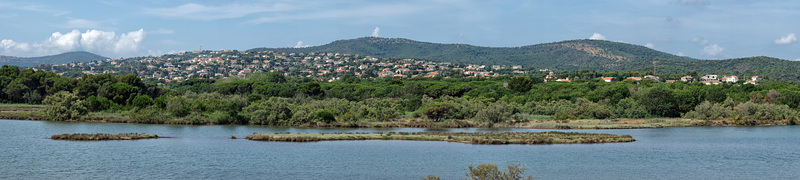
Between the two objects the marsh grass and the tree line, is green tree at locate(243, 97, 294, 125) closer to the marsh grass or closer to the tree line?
the tree line

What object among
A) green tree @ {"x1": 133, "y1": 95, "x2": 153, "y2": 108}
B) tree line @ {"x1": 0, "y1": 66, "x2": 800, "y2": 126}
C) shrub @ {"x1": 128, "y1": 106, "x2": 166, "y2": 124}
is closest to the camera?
shrub @ {"x1": 128, "y1": 106, "x2": 166, "y2": 124}

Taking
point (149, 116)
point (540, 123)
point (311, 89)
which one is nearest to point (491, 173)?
point (540, 123)

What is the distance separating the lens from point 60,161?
99.0ft

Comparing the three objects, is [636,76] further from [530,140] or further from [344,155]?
[344,155]

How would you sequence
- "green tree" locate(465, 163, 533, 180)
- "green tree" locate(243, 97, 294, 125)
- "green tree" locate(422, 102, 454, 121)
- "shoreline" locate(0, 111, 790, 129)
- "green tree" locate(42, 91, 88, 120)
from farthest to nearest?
"green tree" locate(422, 102, 454, 121) < "green tree" locate(42, 91, 88, 120) < "green tree" locate(243, 97, 294, 125) < "shoreline" locate(0, 111, 790, 129) < "green tree" locate(465, 163, 533, 180)

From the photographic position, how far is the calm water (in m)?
27.7

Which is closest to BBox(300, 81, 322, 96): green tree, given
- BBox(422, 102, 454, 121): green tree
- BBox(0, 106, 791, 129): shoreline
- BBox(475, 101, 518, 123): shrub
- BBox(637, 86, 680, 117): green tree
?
BBox(0, 106, 791, 129): shoreline

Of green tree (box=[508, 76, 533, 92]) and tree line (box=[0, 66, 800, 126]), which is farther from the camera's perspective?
green tree (box=[508, 76, 533, 92])

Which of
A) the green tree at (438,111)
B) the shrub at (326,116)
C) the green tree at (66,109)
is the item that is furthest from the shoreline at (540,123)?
the green tree at (438,111)

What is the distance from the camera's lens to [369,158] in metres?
32.7

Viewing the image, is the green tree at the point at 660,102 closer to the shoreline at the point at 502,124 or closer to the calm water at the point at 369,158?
the shoreline at the point at 502,124

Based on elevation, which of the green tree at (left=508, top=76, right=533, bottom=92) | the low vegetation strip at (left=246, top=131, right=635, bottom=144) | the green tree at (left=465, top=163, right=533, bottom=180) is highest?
the green tree at (left=508, top=76, right=533, bottom=92)

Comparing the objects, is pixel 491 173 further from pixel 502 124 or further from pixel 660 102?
pixel 660 102

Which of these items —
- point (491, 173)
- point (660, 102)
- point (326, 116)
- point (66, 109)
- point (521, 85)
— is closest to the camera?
point (491, 173)
